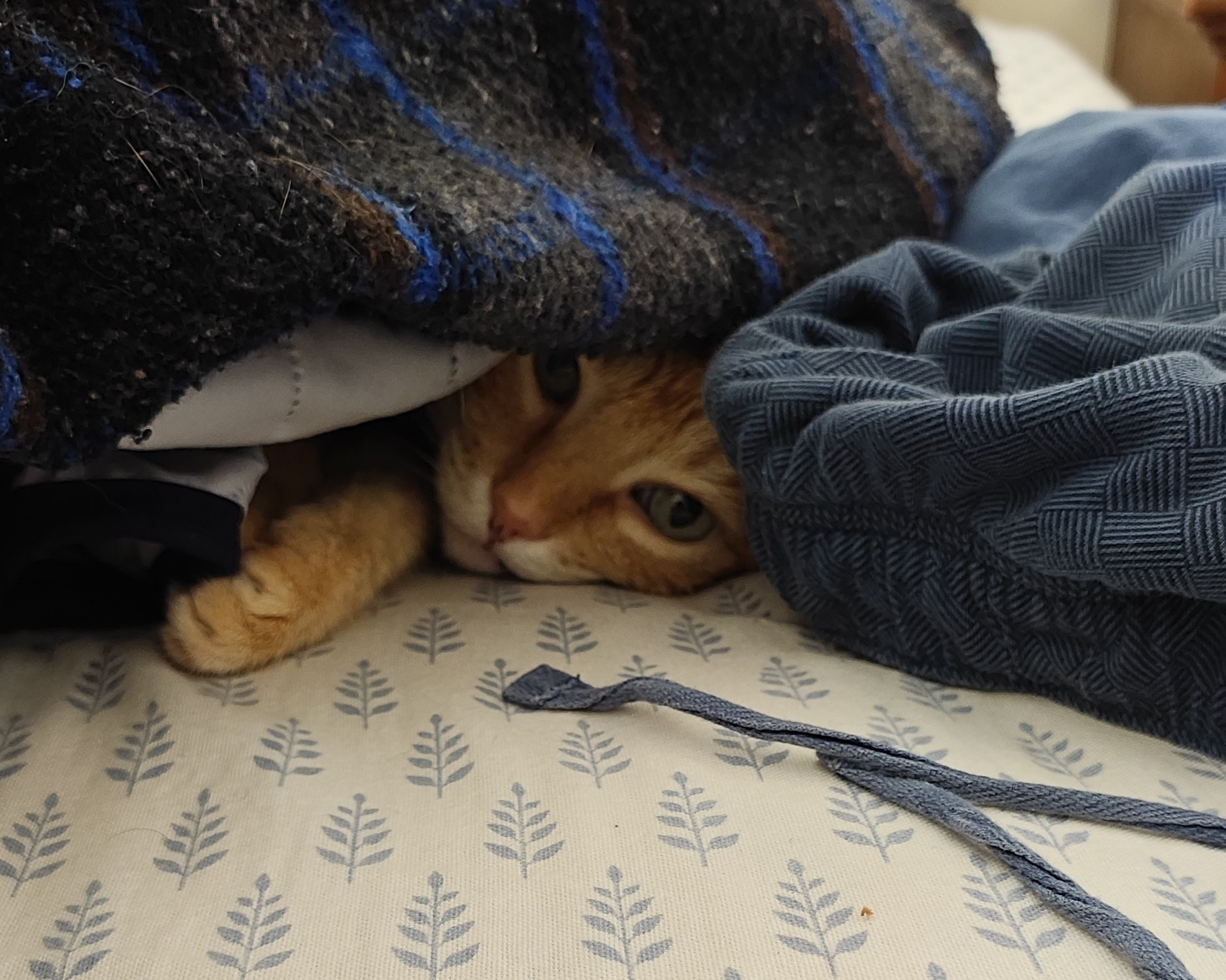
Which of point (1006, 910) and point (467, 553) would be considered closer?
point (1006, 910)

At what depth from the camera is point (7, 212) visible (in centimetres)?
53

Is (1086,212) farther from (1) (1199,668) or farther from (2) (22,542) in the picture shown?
(2) (22,542)

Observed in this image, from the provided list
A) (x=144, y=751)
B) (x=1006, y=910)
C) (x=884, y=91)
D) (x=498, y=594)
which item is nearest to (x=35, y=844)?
(x=144, y=751)

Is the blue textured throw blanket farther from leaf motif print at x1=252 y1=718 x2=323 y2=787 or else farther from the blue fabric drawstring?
leaf motif print at x1=252 y1=718 x2=323 y2=787

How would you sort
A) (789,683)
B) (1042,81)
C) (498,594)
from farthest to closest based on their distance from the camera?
(1042,81) → (498,594) → (789,683)

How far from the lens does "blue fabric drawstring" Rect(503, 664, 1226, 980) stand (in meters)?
0.51

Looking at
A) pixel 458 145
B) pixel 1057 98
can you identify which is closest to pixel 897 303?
pixel 458 145

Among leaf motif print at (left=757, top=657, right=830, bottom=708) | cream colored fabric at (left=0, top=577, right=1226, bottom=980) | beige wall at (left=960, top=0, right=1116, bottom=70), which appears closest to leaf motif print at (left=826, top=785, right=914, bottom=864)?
cream colored fabric at (left=0, top=577, right=1226, bottom=980)

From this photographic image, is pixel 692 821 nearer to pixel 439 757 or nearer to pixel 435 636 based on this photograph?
pixel 439 757

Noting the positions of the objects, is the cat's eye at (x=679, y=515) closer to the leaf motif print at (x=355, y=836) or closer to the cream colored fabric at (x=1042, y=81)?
the leaf motif print at (x=355, y=836)

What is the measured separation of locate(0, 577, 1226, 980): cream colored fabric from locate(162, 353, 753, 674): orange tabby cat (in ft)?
0.67

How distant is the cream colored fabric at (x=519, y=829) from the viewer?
49 cm

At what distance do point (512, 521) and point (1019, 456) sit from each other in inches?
19.0

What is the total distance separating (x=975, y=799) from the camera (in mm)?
597
